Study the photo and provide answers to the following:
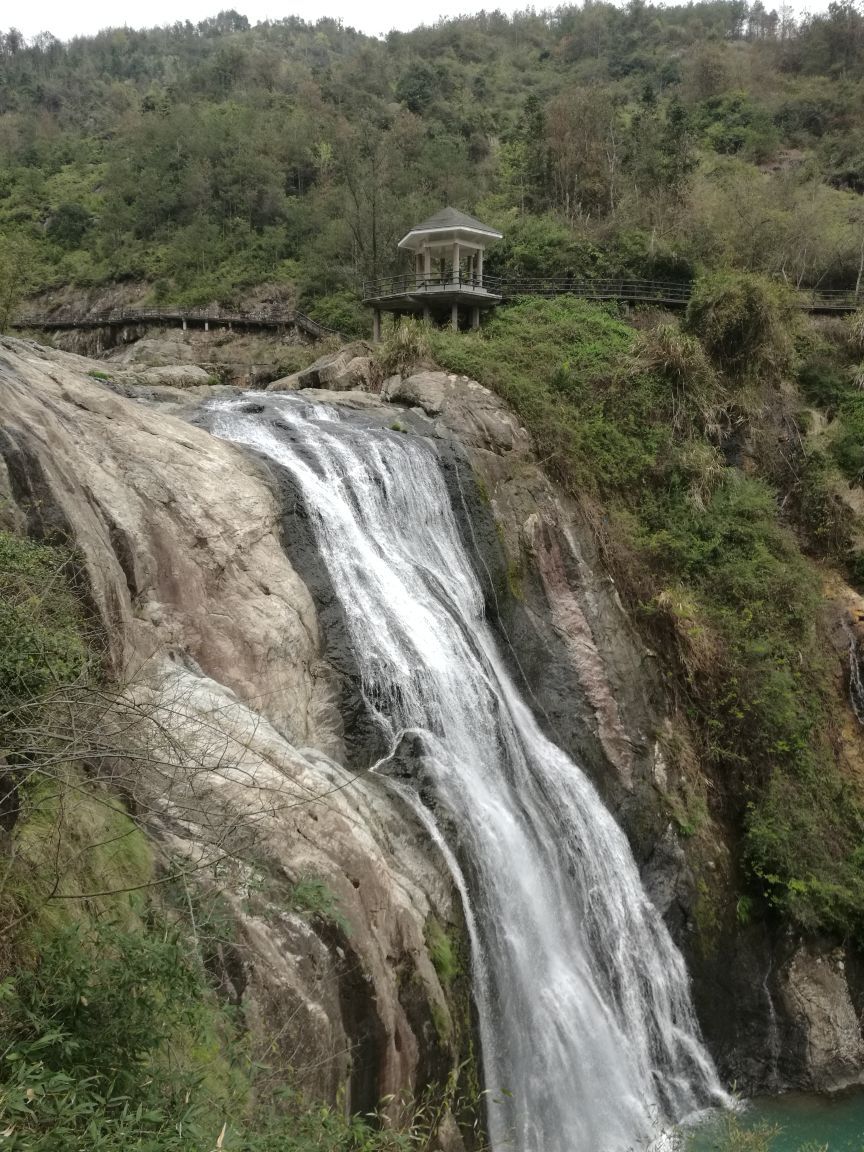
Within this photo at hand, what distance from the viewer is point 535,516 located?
1405 centimetres

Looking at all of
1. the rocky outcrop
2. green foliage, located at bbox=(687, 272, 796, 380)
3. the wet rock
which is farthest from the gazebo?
the wet rock

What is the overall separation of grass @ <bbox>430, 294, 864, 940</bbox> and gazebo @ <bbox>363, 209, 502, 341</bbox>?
2.61 meters

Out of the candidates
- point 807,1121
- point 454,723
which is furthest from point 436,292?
point 807,1121

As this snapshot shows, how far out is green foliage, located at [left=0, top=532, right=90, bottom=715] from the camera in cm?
467

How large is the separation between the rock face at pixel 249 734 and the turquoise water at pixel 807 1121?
4727mm

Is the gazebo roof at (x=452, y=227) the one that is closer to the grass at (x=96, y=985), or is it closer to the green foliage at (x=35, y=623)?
the green foliage at (x=35, y=623)

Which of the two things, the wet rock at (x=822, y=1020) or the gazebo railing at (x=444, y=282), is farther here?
the gazebo railing at (x=444, y=282)

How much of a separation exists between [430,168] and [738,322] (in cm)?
2321

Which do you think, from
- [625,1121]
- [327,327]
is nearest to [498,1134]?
[625,1121]

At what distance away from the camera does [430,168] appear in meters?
36.2

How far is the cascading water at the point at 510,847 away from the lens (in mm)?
8359

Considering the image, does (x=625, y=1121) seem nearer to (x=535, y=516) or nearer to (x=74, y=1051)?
(x=74, y=1051)

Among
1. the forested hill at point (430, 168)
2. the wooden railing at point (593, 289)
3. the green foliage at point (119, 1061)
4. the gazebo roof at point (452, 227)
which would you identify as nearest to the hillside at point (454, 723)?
the green foliage at point (119, 1061)

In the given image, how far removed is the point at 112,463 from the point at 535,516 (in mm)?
7246
